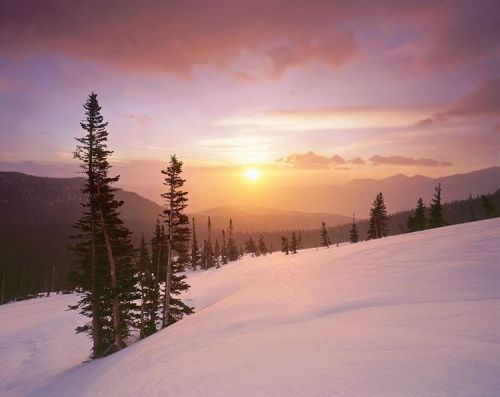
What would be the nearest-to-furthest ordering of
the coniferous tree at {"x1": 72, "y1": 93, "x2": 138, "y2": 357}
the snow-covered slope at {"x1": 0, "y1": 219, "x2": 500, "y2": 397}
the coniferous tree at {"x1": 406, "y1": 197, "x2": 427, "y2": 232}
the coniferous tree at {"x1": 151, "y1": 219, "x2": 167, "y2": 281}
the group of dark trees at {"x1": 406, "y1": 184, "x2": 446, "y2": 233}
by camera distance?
1. the snow-covered slope at {"x1": 0, "y1": 219, "x2": 500, "y2": 397}
2. the coniferous tree at {"x1": 72, "y1": 93, "x2": 138, "y2": 357}
3. the coniferous tree at {"x1": 151, "y1": 219, "x2": 167, "y2": 281}
4. the group of dark trees at {"x1": 406, "y1": 184, "x2": 446, "y2": 233}
5. the coniferous tree at {"x1": 406, "y1": 197, "x2": 427, "y2": 232}

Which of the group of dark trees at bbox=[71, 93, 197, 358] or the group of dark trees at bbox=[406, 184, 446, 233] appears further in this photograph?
the group of dark trees at bbox=[406, 184, 446, 233]

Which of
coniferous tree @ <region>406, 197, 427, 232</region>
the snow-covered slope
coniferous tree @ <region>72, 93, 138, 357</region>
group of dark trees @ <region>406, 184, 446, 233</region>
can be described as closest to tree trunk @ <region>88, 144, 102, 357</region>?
coniferous tree @ <region>72, 93, 138, 357</region>

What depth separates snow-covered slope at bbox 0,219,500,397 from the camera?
5566 millimetres

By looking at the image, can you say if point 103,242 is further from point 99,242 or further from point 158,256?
point 158,256

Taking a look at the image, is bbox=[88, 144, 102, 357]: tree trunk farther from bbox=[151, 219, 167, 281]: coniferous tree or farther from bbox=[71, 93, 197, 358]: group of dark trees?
bbox=[151, 219, 167, 281]: coniferous tree

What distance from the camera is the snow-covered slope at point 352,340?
18.3ft

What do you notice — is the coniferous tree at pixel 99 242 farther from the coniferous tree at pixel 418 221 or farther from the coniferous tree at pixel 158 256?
the coniferous tree at pixel 418 221

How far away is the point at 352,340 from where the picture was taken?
7371 mm

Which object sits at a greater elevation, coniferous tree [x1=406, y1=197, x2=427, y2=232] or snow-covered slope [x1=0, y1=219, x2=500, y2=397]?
coniferous tree [x1=406, y1=197, x2=427, y2=232]

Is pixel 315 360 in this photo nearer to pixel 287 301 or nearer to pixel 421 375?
pixel 421 375

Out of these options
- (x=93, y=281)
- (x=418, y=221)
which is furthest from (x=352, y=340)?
(x=418, y=221)

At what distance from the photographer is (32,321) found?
Result: 142 ft

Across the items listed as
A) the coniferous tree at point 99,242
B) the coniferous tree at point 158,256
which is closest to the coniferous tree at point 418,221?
the coniferous tree at point 158,256

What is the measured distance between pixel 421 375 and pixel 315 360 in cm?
214
